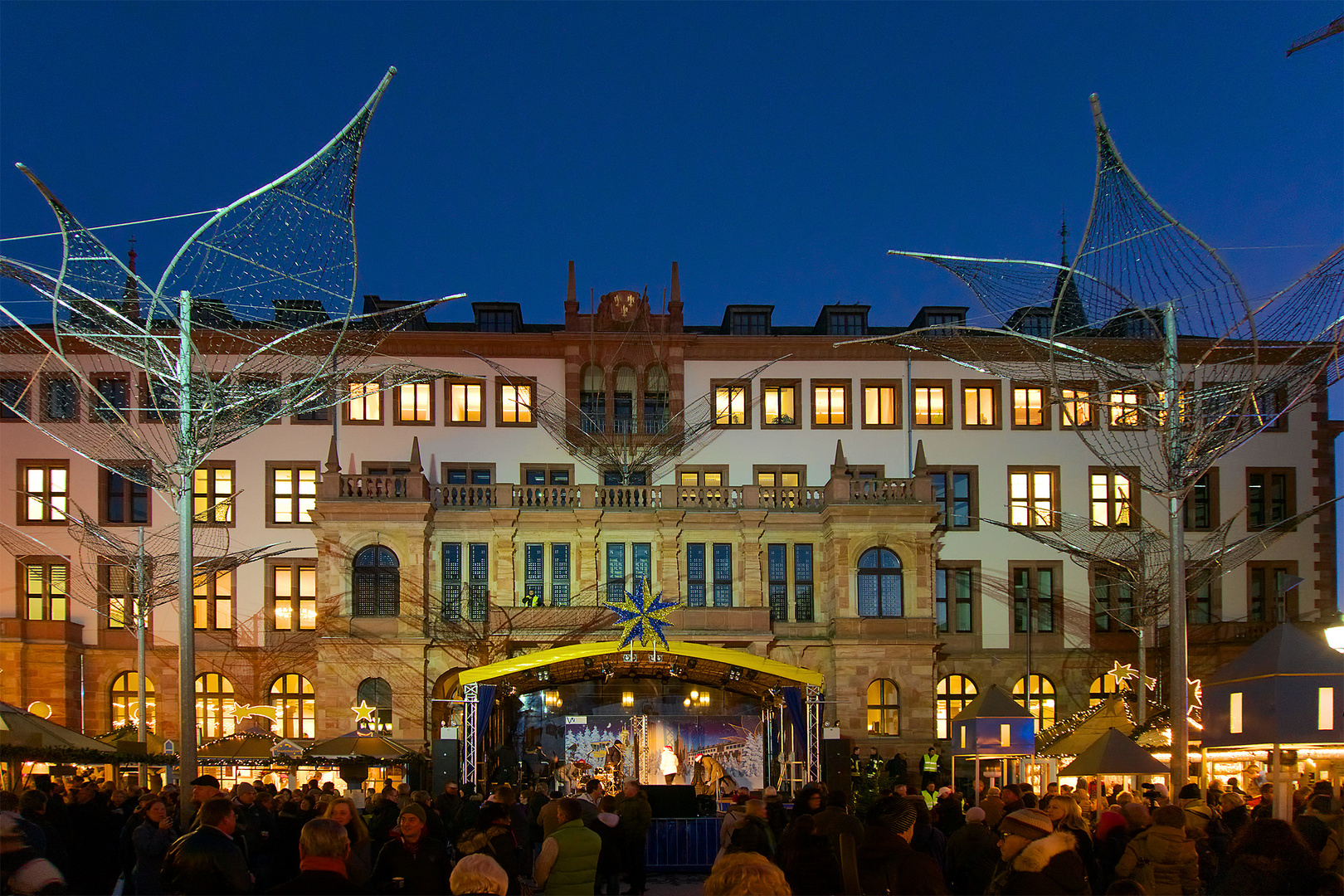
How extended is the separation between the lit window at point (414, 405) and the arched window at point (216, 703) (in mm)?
10643

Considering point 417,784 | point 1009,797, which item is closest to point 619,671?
point 417,784

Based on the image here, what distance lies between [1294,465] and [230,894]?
47716mm

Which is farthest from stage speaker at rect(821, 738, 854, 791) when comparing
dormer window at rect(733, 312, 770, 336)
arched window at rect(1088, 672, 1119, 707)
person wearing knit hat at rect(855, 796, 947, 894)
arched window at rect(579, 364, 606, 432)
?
dormer window at rect(733, 312, 770, 336)

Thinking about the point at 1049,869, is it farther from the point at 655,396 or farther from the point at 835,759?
the point at 655,396

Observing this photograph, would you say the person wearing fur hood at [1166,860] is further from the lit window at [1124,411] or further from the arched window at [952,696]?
the arched window at [952,696]

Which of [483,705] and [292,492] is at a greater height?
[292,492]

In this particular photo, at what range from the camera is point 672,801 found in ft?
81.2

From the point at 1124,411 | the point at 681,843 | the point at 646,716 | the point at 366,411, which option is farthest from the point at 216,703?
the point at 1124,411

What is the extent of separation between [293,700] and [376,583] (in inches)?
246

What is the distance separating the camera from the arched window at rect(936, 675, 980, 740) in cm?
4706

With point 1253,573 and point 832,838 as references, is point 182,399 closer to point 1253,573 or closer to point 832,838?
point 832,838

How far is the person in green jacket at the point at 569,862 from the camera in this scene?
11086 mm

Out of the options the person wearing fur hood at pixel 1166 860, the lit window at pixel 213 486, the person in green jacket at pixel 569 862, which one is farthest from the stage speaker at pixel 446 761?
the lit window at pixel 213 486

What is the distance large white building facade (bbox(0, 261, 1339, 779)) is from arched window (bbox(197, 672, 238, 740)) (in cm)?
9
